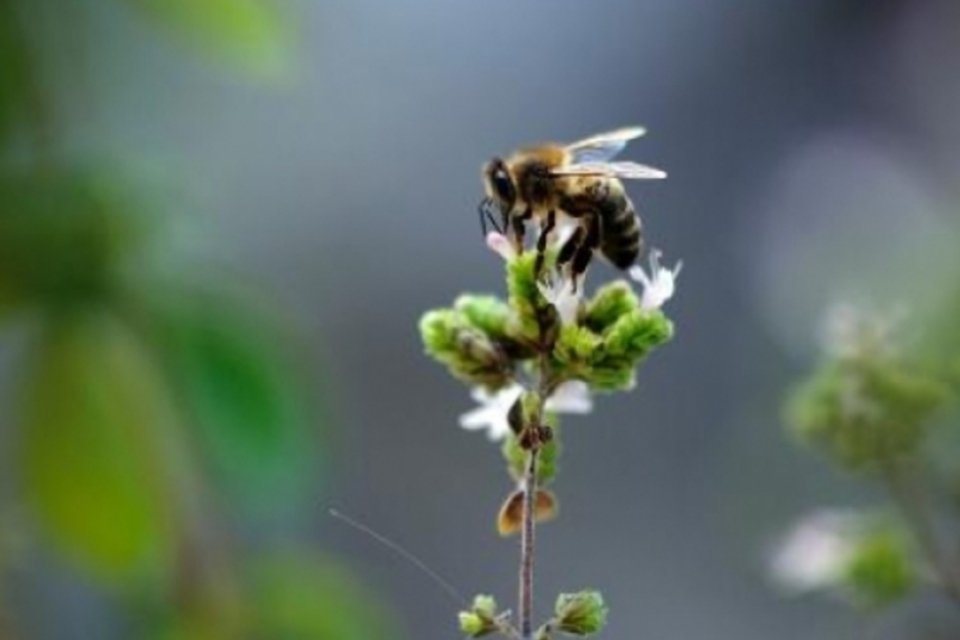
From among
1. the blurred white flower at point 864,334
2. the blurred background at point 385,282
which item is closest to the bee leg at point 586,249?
A: the blurred white flower at point 864,334

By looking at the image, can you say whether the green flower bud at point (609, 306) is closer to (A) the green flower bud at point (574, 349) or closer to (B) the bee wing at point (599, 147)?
(A) the green flower bud at point (574, 349)

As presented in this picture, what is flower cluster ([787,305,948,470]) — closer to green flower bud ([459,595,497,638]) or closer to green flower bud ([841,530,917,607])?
green flower bud ([841,530,917,607])

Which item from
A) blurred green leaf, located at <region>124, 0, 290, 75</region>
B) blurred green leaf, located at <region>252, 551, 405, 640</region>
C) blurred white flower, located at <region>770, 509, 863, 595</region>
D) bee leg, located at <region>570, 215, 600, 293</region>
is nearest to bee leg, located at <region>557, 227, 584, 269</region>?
bee leg, located at <region>570, 215, 600, 293</region>

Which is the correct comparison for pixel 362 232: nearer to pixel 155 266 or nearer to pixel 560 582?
pixel 560 582

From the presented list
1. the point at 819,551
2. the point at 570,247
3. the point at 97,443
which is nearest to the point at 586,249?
the point at 570,247

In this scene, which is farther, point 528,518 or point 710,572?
point 710,572

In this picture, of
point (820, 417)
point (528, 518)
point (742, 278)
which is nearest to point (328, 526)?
point (742, 278)
